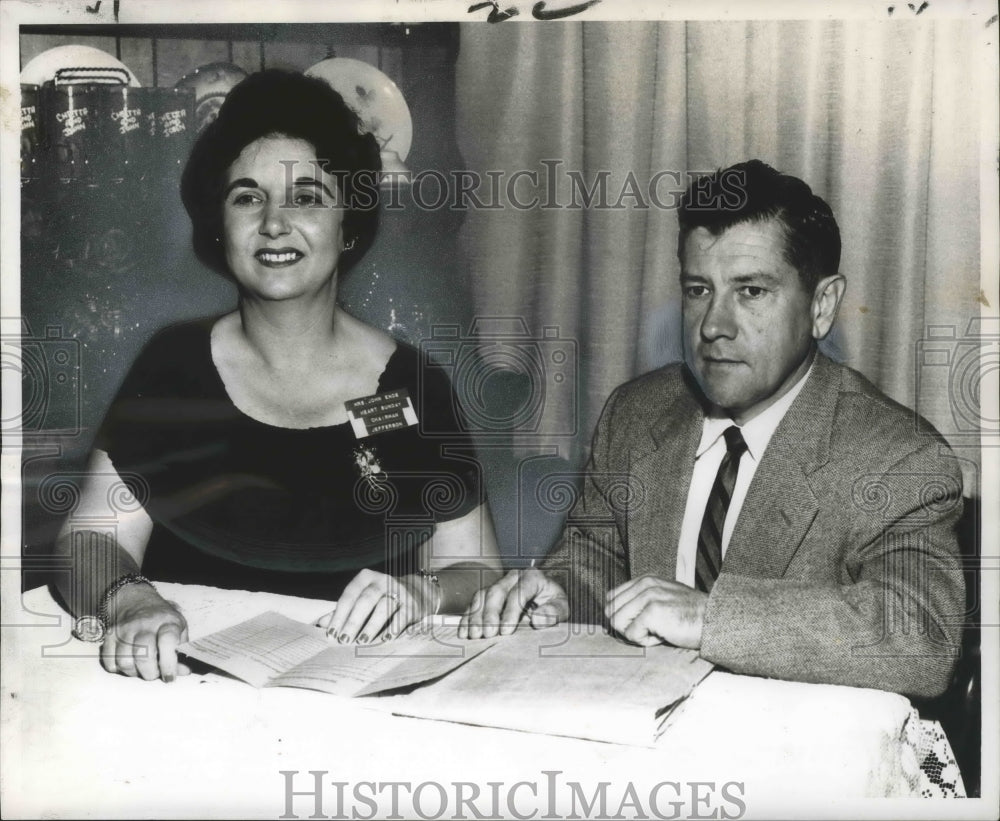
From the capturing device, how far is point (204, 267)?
6.18 feet

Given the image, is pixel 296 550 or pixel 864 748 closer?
pixel 864 748

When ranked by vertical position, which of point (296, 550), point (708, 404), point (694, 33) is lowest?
point (296, 550)

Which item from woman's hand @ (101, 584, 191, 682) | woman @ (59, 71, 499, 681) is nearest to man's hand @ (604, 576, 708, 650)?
woman @ (59, 71, 499, 681)

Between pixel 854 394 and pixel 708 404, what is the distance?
0.25m

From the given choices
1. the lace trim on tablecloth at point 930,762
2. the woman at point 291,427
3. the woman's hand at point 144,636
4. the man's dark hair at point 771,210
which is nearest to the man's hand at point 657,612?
the woman at point 291,427

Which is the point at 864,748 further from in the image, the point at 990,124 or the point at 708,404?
the point at 990,124

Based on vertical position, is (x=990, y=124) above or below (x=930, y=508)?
above

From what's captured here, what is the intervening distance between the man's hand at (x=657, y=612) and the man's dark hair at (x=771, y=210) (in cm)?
58

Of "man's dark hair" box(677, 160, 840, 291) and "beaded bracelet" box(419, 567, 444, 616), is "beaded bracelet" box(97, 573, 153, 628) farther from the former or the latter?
"man's dark hair" box(677, 160, 840, 291)

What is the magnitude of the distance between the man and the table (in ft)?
0.34

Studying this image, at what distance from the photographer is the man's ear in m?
1.81

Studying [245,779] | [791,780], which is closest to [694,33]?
[791,780]

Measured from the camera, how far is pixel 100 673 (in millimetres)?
1872

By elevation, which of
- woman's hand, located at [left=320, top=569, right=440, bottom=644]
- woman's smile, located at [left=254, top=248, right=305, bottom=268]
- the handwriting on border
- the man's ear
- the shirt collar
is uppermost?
the handwriting on border
